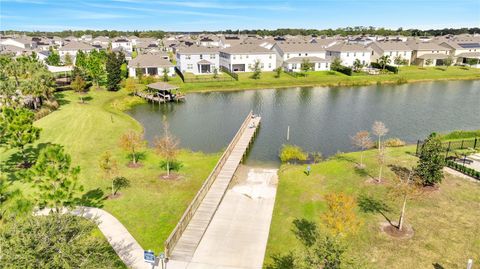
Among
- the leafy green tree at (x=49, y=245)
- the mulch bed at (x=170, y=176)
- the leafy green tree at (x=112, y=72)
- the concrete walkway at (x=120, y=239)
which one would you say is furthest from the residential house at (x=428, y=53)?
the leafy green tree at (x=49, y=245)

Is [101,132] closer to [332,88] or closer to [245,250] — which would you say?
[245,250]

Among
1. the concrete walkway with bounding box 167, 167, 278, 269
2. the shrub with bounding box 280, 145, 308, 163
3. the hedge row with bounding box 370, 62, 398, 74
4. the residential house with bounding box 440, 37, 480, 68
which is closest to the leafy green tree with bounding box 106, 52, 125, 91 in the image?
the shrub with bounding box 280, 145, 308, 163

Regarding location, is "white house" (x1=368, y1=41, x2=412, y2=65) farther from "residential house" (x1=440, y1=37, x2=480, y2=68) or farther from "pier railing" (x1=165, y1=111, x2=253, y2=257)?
"pier railing" (x1=165, y1=111, x2=253, y2=257)

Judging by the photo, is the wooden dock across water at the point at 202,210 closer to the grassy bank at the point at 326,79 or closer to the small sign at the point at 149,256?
the small sign at the point at 149,256

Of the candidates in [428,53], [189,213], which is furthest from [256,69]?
[189,213]

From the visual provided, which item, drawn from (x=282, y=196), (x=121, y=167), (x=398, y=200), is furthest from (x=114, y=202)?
(x=398, y=200)

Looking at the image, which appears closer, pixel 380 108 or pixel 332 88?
pixel 380 108
